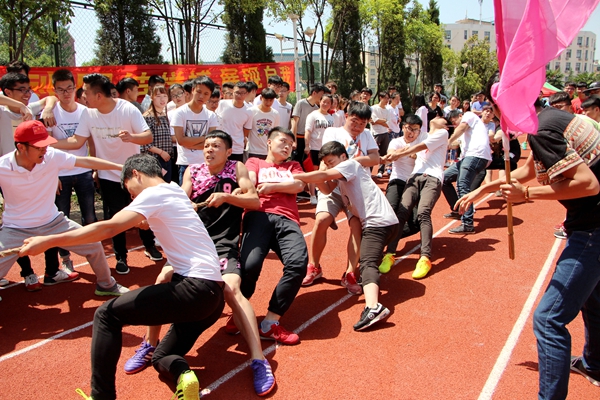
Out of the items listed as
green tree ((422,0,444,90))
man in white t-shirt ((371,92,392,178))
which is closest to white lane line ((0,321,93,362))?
man in white t-shirt ((371,92,392,178))

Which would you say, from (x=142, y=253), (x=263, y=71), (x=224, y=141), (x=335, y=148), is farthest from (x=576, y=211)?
(x=263, y=71)

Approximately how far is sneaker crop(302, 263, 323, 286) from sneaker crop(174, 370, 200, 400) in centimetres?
239

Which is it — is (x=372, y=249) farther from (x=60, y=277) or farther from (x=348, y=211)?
(x=60, y=277)

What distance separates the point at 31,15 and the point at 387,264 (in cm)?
678

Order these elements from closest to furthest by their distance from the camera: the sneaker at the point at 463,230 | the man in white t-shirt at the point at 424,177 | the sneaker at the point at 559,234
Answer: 1. the man in white t-shirt at the point at 424,177
2. the sneaker at the point at 559,234
3. the sneaker at the point at 463,230

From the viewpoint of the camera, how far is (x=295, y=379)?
3.44 metres

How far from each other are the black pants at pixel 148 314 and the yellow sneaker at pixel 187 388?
0.48 ft

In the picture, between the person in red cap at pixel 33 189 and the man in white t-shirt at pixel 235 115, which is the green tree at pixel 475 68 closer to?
the man in white t-shirt at pixel 235 115

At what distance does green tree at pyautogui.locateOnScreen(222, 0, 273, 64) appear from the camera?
1705 cm

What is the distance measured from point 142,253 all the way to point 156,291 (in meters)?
3.60

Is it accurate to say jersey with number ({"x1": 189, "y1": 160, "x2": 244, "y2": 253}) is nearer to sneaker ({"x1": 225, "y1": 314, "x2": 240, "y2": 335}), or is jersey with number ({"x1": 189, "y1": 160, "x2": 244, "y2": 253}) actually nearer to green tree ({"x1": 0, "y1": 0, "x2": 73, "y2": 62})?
sneaker ({"x1": 225, "y1": 314, "x2": 240, "y2": 335})

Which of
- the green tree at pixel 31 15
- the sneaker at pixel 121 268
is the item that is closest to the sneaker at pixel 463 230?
the sneaker at pixel 121 268

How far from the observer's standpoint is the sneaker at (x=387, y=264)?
18.5ft

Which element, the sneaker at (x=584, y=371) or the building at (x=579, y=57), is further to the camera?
the building at (x=579, y=57)
